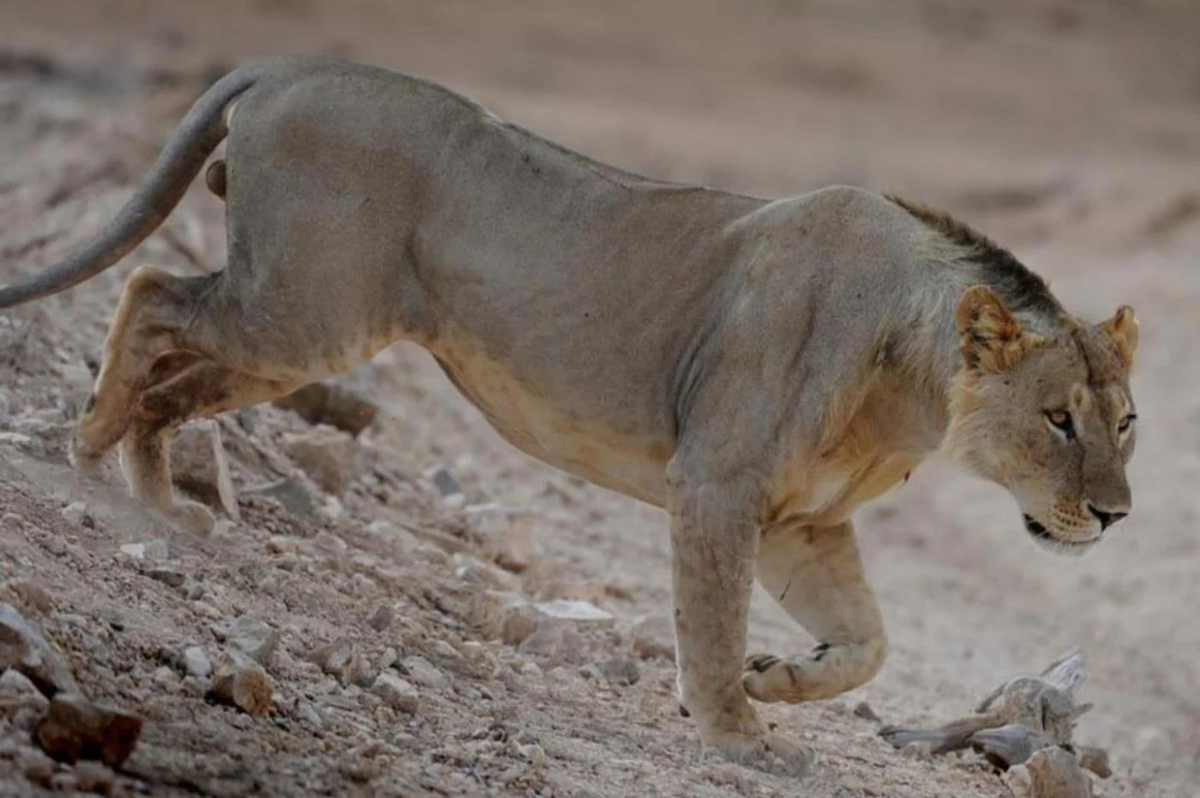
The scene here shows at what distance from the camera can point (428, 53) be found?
28.8 metres

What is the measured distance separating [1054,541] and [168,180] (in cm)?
317

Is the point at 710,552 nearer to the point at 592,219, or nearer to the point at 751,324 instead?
the point at 751,324

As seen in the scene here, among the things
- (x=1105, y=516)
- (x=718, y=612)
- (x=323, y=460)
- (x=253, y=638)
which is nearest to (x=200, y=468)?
(x=323, y=460)

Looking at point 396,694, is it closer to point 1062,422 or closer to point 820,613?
point 820,613

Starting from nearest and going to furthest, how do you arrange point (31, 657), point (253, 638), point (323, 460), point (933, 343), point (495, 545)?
point (31, 657) < point (253, 638) < point (933, 343) < point (323, 460) < point (495, 545)

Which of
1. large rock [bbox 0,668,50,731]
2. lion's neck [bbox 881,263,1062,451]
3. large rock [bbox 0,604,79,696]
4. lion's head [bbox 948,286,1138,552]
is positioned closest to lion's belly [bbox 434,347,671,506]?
lion's neck [bbox 881,263,1062,451]

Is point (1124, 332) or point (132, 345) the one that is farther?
point (132, 345)

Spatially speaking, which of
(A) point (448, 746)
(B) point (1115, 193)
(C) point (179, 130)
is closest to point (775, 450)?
(A) point (448, 746)

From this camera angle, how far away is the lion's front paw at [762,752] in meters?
6.72

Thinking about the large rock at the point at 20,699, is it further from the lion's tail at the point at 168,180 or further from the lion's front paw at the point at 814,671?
the lion's tail at the point at 168,180

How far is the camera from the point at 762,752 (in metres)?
6.75

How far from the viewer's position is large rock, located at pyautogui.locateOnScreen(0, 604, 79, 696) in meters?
5.18

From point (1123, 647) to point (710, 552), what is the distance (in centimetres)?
532

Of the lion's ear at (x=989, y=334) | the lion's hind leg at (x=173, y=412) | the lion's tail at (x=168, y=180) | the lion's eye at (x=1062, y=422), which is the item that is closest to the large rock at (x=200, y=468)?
the lion's hind leg at (x=173, y=412)
